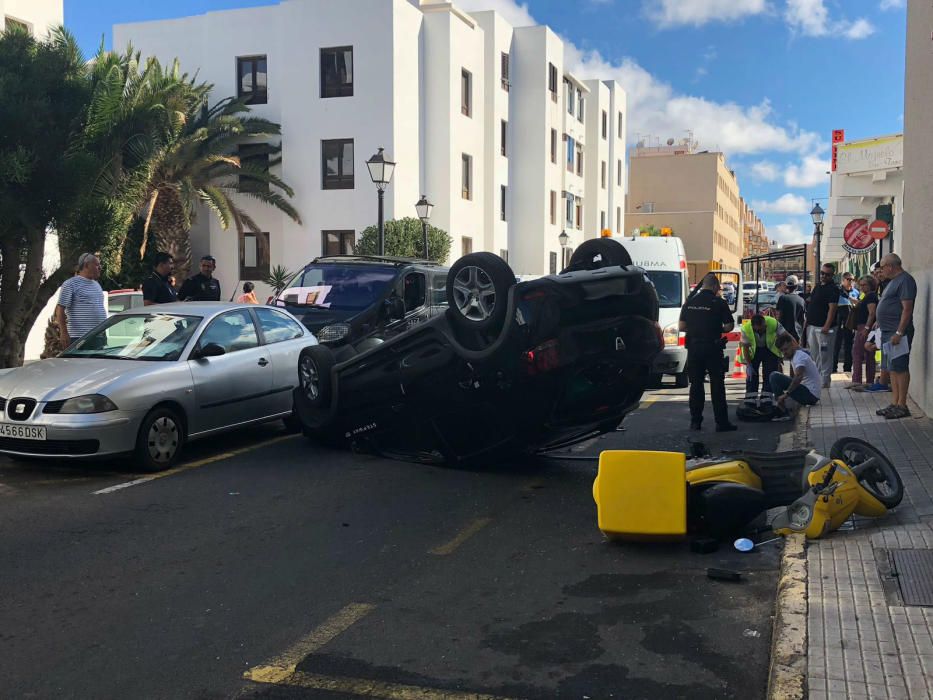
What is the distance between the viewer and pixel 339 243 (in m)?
32.0

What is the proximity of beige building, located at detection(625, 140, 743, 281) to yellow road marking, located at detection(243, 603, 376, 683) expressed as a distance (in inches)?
3653

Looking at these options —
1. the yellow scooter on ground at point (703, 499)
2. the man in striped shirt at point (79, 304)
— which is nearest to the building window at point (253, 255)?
the man in striped shirt at point (79, 304)

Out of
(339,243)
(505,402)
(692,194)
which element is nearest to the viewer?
(505,402)

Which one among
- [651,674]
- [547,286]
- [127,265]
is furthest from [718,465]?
[127,265]

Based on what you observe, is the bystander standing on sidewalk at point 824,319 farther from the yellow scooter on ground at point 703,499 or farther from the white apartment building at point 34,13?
the white apartment building at point 34,13

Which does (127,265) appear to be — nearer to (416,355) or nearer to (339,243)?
(339,243)

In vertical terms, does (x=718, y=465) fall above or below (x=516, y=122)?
below

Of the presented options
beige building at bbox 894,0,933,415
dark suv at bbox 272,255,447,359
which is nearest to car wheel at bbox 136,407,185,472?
dark suv at bbox 272,255,447,359

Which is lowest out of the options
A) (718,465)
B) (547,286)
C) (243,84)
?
(718,465)

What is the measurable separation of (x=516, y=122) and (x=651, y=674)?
39173 mm

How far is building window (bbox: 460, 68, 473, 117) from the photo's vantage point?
35.0 meters

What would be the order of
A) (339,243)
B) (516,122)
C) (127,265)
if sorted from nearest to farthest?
(127,265), (339,243), (516,122)

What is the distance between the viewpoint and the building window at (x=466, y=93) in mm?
35031

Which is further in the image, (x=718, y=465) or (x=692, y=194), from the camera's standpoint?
(x=692, y=194)
